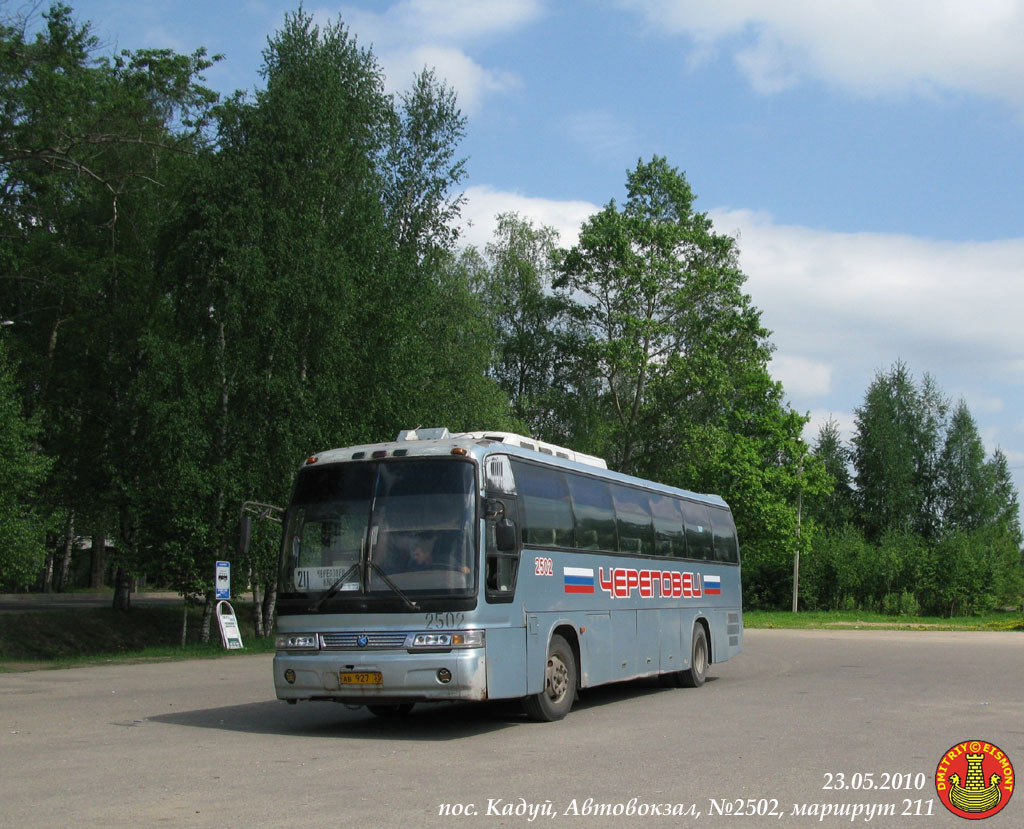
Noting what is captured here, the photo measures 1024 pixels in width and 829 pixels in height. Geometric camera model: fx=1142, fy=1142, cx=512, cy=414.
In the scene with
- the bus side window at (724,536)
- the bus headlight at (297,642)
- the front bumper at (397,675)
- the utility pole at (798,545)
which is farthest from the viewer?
the utility pole at (798,545)

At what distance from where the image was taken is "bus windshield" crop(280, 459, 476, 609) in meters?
11.9

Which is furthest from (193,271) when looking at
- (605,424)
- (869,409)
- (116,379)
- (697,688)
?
(869,409)


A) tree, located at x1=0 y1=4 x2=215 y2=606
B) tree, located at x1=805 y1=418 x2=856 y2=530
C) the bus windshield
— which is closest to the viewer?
the bus windshield

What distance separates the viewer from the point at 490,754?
10.5 m

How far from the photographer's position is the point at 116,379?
1430 inches

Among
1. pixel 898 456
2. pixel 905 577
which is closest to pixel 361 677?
pixel 905 577

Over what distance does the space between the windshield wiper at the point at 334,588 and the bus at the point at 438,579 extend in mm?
14

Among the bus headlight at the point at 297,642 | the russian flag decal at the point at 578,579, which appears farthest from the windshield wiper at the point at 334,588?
the russian flag decal at the point at 578,579

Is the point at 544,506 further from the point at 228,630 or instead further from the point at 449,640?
the point at 228,630

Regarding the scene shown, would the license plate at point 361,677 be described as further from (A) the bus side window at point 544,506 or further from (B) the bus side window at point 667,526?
(B) the bus side window at point 667,526

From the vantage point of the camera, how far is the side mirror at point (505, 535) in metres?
12.1

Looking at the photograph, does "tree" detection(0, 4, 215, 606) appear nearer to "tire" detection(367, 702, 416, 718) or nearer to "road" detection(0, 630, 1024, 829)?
"road" detection(0, 630, 1024, 829)

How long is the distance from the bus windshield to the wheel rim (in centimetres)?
215
